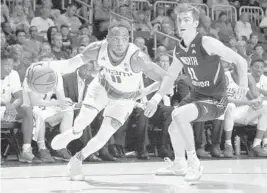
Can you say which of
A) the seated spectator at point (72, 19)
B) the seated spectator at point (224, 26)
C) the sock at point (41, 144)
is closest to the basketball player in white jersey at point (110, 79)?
the sock at point (41, 144)

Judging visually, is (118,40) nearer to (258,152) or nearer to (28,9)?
(258,152)

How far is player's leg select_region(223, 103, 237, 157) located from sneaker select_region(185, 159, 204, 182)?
3.16 metres

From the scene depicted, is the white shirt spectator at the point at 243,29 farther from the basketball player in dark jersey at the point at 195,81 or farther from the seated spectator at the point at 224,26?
the basketball player in dark jersey at the point at 195,81

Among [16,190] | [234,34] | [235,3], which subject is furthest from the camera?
[235,3]

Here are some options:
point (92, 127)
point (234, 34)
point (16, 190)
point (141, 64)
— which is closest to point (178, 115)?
point (141, 64)

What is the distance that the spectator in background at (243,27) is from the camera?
42.3 ft

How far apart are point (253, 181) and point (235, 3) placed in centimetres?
900

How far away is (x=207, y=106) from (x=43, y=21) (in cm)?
607

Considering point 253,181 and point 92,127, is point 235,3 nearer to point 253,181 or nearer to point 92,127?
point 92,127

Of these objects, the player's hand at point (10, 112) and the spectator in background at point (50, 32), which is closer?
the player's hand at point (10, 112)

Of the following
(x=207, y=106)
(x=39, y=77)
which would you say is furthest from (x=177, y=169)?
(x=39, y=77)

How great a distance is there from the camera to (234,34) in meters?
12.9

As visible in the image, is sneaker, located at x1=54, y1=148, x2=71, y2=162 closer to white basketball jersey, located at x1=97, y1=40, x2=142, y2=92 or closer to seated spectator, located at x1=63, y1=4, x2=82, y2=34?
white basketball jersey, located at x1=97, y1=40, x2=142, y2=92

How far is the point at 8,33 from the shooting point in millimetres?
9852
